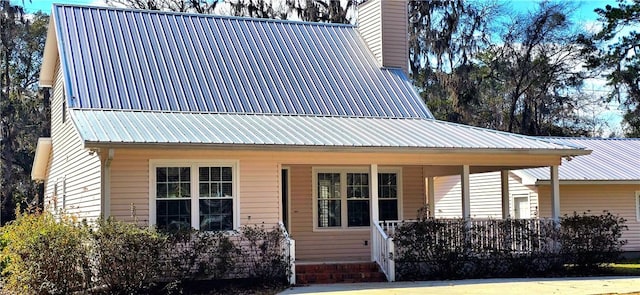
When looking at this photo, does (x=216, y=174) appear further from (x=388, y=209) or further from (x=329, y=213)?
(x=388, y=209)

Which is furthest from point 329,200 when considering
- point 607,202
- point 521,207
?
point 607,202

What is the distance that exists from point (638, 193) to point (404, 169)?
9679 mm

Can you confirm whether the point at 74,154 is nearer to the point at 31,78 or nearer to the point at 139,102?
the point at 139,102

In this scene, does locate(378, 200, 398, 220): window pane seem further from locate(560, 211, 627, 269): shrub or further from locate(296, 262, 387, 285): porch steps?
locate(560, 211, 627, 269): shrub

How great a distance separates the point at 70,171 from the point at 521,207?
42.8ft

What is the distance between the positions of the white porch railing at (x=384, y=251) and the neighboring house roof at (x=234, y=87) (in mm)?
1699

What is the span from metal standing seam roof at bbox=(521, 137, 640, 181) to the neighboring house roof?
5.62m

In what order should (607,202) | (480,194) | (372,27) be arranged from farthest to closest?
(480,194) → (607,202) → (372,27)

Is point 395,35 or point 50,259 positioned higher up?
point 395,35

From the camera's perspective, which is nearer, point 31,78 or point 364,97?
point 364,97

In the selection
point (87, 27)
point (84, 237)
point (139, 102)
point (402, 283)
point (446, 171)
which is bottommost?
point (402, 283)

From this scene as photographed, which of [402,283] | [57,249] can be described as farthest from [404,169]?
[57,249]

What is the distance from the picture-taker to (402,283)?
14758 millimetres

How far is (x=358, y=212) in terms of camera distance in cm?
1822
